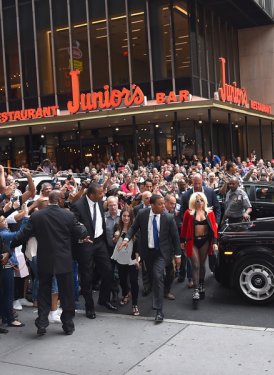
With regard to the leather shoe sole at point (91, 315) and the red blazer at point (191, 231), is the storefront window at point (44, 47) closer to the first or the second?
the red blazer at point (191, 231)

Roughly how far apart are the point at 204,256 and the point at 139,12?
2334 cm

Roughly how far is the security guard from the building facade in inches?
591

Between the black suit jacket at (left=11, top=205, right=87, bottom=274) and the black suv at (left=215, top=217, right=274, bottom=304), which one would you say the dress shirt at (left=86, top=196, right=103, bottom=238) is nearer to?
the black suit jacket at (left=11, top=205, right=87, bottom=274)

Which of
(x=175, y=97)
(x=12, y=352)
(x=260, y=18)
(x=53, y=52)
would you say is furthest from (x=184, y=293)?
(x=260, y=18)

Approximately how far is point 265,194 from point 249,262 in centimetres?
512

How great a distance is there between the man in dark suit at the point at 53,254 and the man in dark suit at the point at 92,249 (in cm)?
50

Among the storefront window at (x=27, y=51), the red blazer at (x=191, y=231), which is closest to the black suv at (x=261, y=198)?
the red blazer at (x=191, y=231)

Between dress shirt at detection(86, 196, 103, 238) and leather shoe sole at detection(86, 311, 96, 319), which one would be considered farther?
dress shirt at detection(86, 196, 103, 238)

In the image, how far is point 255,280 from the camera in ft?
23.3

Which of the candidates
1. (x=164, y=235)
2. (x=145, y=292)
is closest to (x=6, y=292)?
(x=164, y=235)

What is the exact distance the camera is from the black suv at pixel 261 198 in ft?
38.9

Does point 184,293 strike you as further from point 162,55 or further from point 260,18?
point 260,18

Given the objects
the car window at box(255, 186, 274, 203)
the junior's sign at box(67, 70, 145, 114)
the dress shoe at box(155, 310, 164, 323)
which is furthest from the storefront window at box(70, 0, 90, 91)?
the dress shoe at box(155, 310, 164, 323)

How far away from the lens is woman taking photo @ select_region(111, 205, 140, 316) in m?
7.00
